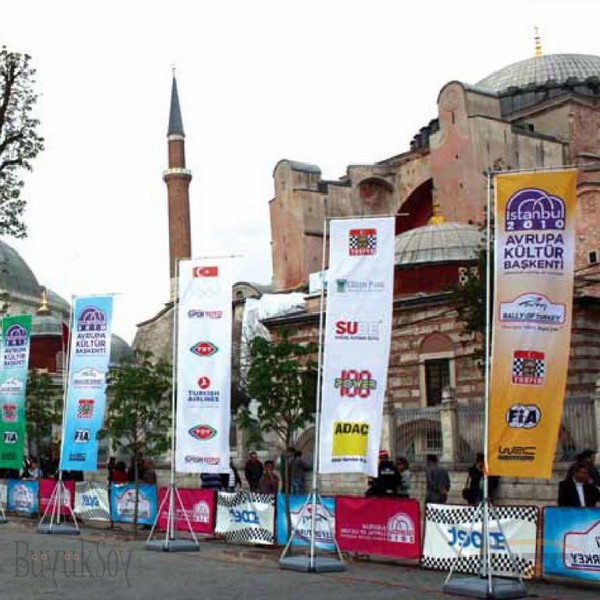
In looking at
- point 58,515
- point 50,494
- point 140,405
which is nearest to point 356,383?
point 58,515

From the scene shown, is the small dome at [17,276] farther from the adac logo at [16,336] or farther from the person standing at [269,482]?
the person standing at [269,482]

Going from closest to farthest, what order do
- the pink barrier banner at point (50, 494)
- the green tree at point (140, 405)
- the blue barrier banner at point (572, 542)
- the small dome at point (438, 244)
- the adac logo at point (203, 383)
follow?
the blue barrier banner at point (572, 542) → the adac logo at point (203, 383) → the pink barrier banner at point (50, 494) → the green tree at point (140, 405) → the small dome at point (438, 244)

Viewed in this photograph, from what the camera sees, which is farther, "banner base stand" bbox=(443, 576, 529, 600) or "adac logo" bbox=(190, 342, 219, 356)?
"adac logo" bbox=(190, 342, 219, 356)

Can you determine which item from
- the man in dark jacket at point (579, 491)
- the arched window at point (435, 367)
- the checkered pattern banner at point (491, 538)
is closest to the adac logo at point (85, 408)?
the checkered pattern banner at point (491, 538)

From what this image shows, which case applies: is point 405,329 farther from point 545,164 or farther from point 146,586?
point 146,586

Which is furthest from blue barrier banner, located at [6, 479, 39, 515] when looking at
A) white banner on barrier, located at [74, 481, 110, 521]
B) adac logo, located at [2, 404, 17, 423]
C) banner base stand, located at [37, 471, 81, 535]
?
adac logo, located at [2, 404, 17, 423]

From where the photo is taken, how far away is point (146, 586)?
11.1 meters

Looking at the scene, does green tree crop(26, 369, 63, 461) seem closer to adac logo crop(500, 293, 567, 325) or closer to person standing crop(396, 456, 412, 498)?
person standing crop(396, 456, 412, 498)

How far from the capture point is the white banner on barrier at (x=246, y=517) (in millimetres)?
15039

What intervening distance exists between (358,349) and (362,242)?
130 centimetres

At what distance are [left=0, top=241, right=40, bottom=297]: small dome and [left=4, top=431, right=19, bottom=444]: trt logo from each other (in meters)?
44.4

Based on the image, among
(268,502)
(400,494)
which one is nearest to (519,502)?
(400,494)

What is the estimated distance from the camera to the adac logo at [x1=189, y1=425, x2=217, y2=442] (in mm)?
14688

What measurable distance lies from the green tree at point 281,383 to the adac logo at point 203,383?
1.27 meters
